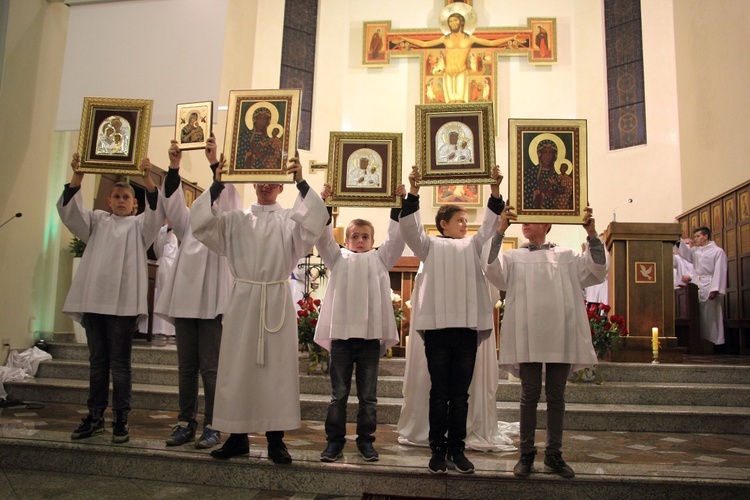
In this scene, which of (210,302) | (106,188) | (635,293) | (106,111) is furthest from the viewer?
(106,188)

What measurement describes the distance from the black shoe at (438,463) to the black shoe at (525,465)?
41 cm

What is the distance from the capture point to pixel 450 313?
3.89 meters

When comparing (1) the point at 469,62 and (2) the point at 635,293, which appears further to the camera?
(1) the point at 469,62

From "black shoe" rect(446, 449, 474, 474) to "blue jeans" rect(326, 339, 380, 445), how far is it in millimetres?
527

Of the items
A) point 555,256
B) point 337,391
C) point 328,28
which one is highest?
point 328,28

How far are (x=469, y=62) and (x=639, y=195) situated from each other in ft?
15.8

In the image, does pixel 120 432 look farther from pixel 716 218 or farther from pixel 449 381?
pixel 716 218

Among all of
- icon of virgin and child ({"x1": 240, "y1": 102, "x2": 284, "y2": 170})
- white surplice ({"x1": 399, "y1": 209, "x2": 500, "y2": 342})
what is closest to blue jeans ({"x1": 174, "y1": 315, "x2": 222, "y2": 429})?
icon of virgin and child ({"x1": 240, "y1": 102, "x2": 284, "y2": 170})

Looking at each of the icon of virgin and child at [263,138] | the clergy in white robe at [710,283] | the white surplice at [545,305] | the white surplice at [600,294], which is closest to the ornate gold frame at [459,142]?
the white surplice at [545,305]

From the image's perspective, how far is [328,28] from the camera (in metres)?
15.2

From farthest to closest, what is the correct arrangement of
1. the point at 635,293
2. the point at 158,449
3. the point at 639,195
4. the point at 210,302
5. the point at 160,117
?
the point at 639,195, the point at 635,293, the point at 160,117, the point at 210,302, the point at 158,449

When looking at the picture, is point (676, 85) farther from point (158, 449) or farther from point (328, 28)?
point (158, 449)

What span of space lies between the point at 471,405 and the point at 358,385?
106 centimetres

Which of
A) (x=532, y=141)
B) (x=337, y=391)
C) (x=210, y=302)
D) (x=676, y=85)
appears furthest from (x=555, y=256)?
(x=676, y=85)
